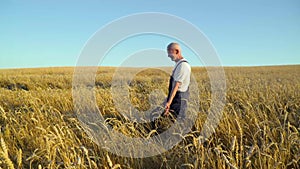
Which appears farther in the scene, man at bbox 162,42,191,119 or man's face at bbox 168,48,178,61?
man's face at bbox 168,48,178,61

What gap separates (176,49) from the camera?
3785mm

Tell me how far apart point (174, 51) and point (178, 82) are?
0.51 meters

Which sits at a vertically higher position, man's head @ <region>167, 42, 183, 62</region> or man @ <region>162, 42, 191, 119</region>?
man's head @ <region>167, 42, 183, 62</region>

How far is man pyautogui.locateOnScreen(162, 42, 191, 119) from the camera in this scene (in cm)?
367

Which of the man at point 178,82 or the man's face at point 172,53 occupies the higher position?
the man's face at point 172,53

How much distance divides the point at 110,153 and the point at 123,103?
8.47 feet

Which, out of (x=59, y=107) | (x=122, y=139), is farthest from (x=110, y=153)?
(x=59, y=107)

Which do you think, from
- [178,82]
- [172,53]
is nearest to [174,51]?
[172,53]

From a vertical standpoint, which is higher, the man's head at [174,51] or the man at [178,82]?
the man's head at [174,51]

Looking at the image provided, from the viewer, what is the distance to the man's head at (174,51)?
377cm

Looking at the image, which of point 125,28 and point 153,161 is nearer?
point 153,161

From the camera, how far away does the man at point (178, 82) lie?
12.0 feet

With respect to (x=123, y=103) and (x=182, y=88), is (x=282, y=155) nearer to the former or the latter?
(x=182, y=88)

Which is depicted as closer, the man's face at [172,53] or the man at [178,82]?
the man at [178,82]
